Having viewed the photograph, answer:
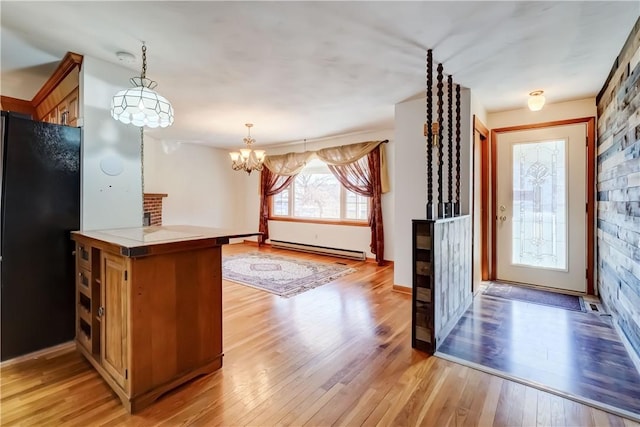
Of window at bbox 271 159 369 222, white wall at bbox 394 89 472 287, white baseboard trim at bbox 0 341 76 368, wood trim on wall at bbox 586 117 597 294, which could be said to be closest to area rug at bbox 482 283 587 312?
wood trim on wall at bbox 586 117 597 294

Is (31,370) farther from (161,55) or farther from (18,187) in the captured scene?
(161,55)

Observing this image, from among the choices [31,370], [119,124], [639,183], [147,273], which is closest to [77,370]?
[31,370]

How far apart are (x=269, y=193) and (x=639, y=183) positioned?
5.88m

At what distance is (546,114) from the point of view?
371cm

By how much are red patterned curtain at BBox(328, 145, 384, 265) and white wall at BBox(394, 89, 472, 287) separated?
1478 millimetres

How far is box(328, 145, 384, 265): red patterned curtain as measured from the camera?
5.24 meters

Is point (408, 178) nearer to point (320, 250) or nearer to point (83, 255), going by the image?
point (320, 250)

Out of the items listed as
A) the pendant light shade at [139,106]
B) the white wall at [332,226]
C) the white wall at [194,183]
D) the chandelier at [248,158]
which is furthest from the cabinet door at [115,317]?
the white wall at [194,183]

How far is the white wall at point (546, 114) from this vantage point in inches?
137

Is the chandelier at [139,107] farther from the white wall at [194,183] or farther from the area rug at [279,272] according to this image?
the white wall at [194,183]

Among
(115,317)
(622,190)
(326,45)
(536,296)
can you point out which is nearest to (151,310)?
(115,317)

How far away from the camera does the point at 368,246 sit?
218 inches

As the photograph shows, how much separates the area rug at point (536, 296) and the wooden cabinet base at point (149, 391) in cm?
317

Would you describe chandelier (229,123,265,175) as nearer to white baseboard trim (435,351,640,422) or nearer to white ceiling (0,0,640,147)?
white ceiling (0,0,640,147)
